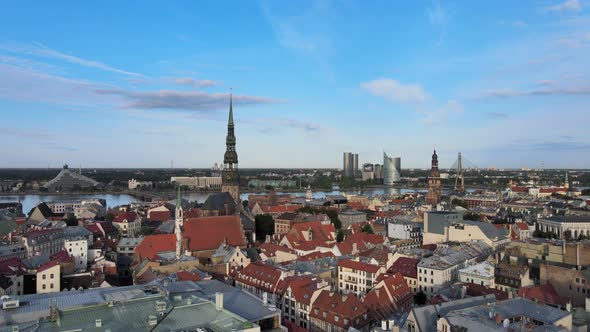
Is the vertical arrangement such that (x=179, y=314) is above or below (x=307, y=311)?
above

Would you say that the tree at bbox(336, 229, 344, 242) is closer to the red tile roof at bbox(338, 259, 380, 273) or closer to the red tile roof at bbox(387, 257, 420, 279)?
the red tile roof at bbox(387, 257, 420, 279)

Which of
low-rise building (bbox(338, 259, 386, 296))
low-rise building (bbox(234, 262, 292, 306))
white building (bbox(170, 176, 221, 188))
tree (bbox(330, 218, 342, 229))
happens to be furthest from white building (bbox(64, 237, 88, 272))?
white building (bbox(170, 176, 221, 188))

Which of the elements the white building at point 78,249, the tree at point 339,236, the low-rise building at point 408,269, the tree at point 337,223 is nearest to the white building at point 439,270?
the low-rise building at point 408,269

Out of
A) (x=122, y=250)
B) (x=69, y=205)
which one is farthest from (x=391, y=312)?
(x=69, y=205)

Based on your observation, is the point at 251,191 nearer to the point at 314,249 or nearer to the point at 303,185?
the point at 303,185

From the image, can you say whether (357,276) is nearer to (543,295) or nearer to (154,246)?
(543,295)
